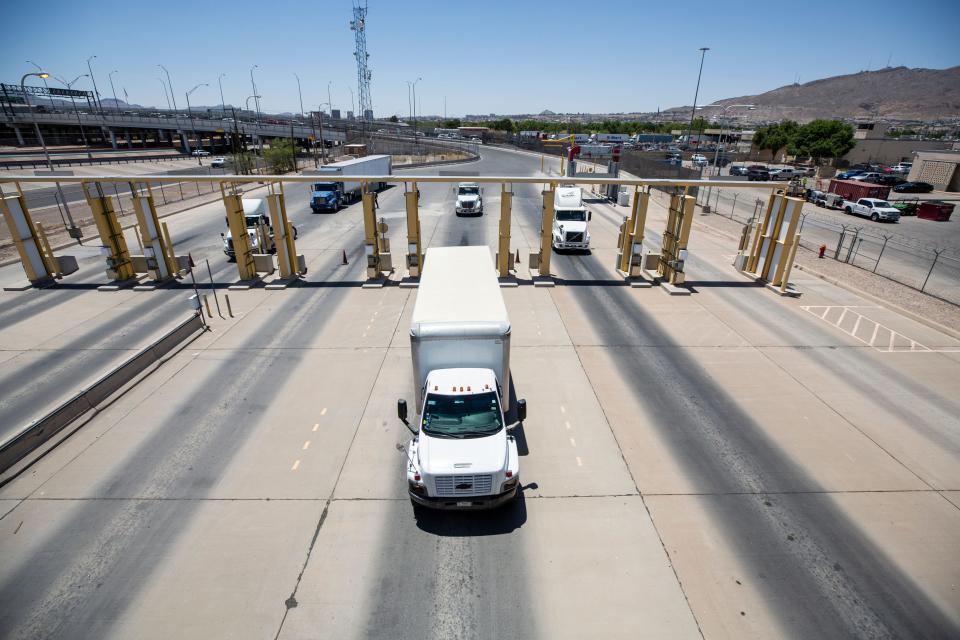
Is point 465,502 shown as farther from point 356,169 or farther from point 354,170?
point 356,169

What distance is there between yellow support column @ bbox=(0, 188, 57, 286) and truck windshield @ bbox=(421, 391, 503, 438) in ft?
78.0

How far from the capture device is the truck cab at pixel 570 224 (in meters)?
26.5

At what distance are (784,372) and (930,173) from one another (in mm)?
58456

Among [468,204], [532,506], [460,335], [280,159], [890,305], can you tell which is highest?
[280,159]

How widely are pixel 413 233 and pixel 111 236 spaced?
14.7 m

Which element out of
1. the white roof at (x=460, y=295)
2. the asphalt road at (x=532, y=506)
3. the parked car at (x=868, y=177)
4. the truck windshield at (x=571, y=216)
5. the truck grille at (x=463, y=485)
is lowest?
the asphalt road at (x=532, y=506)

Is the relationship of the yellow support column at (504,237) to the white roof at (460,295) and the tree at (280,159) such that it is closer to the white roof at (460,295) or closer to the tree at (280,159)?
the white roof at (460,295)

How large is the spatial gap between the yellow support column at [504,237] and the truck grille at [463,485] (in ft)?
47.6

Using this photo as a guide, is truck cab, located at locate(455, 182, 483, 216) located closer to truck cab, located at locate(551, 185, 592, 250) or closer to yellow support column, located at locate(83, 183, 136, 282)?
truck cab, located at locate(551, 185, 592, 250)

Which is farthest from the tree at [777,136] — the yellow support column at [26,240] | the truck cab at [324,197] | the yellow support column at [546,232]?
the yellow support column at [26,240]

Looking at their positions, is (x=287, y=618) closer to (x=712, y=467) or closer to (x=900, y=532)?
(x=712, y=467)

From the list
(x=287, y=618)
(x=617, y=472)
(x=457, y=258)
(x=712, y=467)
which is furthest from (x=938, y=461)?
(x=287, y=618)

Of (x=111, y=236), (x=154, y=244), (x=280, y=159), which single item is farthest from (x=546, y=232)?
(x=280, y=159)

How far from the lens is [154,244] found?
21.6m
